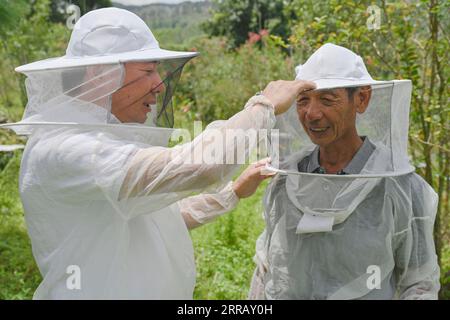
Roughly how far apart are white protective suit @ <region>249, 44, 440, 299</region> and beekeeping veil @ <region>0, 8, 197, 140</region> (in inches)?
20.0

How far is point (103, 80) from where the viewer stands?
182cm

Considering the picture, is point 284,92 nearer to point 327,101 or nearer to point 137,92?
point 327,101

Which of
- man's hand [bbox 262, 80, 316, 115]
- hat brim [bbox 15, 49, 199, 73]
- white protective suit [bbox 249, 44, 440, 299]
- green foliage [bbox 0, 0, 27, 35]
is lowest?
white protective suit [bbox 249, 44, 440, 299]

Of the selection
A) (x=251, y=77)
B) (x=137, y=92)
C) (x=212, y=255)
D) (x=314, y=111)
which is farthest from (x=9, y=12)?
(x=251, y=77)

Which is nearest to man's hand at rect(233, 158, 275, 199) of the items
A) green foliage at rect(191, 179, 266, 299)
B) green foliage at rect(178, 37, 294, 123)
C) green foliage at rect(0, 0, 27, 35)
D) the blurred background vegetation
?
the blurred background vegetation

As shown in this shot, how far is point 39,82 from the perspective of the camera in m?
1.90

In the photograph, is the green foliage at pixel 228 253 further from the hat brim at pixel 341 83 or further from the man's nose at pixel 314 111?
the hat brim at pixel 341 83

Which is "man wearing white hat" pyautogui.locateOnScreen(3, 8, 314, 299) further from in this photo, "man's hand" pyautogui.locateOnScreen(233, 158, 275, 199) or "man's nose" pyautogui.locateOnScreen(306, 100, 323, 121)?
"man's hand" pyautogui.locateOnScreen(233, 158, 275, 199)

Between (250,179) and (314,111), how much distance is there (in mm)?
388

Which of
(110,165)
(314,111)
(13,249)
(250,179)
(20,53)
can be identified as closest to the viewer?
(110,165)

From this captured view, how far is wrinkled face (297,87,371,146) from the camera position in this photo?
6.73 ft

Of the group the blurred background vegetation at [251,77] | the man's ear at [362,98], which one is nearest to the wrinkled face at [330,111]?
the man's ear at [362,98]

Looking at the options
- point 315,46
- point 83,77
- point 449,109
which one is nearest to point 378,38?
point 315,46

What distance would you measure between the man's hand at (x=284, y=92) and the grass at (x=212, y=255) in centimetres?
235
